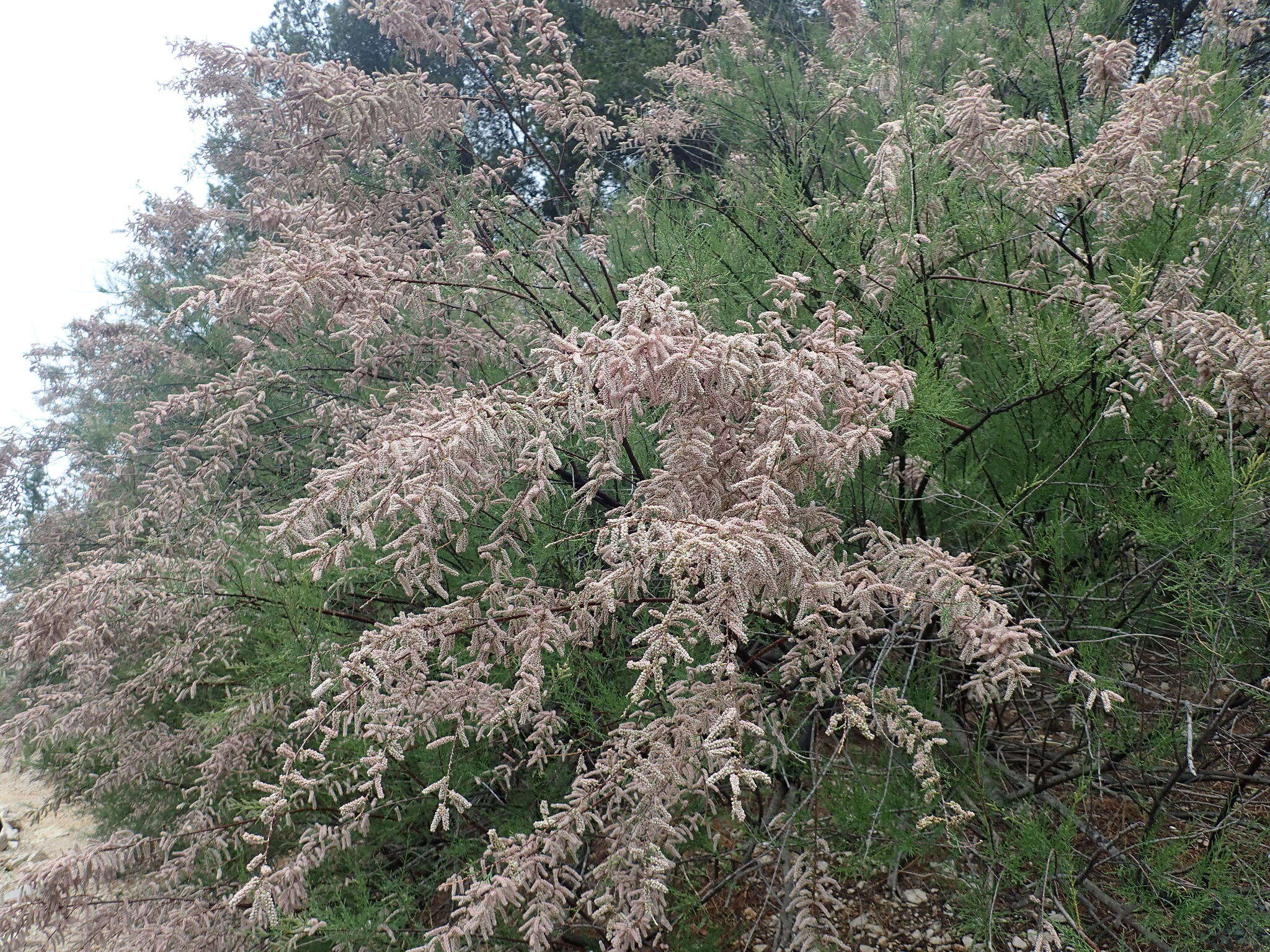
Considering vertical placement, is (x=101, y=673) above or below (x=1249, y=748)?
above

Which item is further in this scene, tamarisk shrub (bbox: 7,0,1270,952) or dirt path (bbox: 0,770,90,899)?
dirt path (bbox: 0,770,90,899)

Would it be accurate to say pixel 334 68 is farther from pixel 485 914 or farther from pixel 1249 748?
pixel 1249 748

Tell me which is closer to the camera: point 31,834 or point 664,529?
point 664,529

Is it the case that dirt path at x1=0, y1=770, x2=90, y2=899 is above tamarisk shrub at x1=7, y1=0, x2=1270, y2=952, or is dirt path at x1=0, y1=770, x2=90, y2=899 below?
below

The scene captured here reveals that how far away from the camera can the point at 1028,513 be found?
2.80 metres

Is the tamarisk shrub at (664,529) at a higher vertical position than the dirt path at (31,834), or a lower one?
higher

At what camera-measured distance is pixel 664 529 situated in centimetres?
182

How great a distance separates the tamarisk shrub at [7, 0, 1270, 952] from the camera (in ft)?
7.03

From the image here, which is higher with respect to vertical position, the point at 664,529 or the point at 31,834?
the point at 664,529

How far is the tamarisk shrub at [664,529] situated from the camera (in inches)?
84.4

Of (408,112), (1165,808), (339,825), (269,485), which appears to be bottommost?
(1165,808)

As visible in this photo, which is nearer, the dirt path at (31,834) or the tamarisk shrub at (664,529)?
the tamarisk shrub at (664,529)

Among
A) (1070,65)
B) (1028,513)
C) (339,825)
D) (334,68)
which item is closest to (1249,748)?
(1028,513)

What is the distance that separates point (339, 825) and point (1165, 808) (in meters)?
2.77
